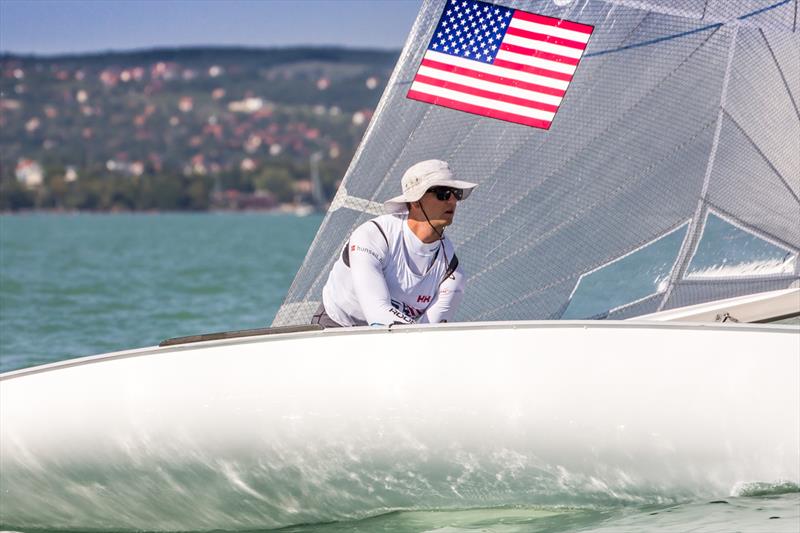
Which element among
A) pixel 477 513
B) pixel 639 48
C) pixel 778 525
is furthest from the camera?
pixel 639 48

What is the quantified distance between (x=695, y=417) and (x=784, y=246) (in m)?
0.98

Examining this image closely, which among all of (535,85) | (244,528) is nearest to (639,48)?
(535,85)

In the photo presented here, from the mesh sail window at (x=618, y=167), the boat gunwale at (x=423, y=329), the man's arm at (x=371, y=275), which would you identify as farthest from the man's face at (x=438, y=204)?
the mesh sail window at (x=618, y=167)

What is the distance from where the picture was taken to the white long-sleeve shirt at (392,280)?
3.40 metres

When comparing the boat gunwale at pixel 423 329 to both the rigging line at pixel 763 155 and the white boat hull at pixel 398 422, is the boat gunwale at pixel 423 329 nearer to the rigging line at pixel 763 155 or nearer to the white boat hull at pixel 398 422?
the white boat hull at pixel 398 422

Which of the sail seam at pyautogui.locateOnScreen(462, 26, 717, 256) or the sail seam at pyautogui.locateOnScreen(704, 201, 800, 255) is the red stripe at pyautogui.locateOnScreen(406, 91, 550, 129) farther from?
the sail seam at pyautogui.locateOnScreen(704, 201, 800, 255)

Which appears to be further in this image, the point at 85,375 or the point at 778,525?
the point at 85,375

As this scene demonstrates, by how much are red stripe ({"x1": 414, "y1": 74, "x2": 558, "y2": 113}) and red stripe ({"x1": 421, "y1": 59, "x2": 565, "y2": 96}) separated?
32 millimetres

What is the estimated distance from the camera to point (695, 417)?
310 cm

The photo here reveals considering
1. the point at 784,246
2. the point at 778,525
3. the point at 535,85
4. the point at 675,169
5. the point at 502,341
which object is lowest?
the point at 778,525

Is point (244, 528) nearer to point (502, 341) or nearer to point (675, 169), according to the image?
point (502, 341)

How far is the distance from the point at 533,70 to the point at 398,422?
1195 millimetres

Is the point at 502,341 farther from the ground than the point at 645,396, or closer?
farther from the ground

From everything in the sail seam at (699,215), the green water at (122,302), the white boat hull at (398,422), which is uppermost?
the green water at (122,302)
